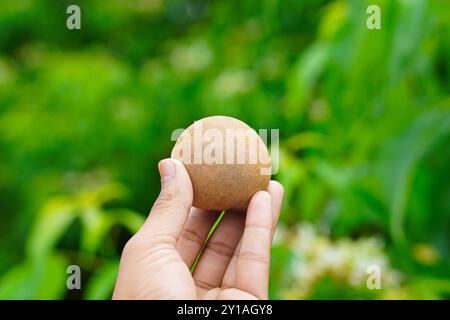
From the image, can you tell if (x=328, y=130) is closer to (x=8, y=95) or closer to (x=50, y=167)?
(x=50, y=167)

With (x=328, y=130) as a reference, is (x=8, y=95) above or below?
above

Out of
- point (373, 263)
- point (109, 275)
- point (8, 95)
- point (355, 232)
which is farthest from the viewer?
point (8, 95)

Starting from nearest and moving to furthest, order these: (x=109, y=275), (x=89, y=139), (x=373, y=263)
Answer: (x=109, y=275)
(x=373, y=263)
(x=89, y=139)

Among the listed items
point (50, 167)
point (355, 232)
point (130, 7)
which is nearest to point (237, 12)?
point (130, 7)

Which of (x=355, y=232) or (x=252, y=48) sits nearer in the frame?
(x=355, y=232)

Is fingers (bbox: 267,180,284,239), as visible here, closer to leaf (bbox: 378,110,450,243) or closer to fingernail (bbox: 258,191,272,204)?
fingernail (bbox: 258,191,272,204)

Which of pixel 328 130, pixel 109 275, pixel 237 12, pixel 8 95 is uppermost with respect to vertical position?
pixel 237 12

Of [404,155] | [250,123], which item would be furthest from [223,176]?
[250,123]

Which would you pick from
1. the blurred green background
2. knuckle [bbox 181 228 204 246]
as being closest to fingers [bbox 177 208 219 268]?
knuckle [bbox 181 228 204 246]
